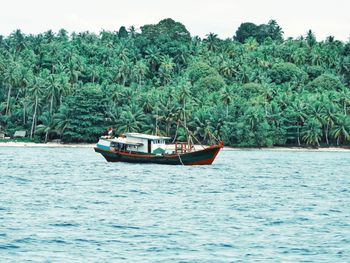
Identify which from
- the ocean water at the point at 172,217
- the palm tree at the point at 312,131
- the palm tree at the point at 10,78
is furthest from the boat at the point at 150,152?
the palm tree at the point at 10,78

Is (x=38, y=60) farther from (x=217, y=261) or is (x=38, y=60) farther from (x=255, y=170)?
(x=217, y=261)

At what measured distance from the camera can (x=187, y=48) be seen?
642 ft

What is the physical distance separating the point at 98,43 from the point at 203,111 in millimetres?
63470

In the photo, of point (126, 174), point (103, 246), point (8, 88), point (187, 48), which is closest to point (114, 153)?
point (126, 174)

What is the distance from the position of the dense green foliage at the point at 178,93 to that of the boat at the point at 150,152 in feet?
127

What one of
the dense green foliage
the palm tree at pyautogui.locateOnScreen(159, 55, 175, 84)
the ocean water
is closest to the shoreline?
the dense green foliage

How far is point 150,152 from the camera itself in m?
94.0

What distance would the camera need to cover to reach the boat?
91312 mm

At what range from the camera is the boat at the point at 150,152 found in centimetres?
9131

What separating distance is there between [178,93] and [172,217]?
102 metres

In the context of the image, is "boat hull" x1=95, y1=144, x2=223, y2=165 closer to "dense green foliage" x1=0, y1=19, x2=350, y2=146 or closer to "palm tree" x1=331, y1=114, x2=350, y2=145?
"dense green foliage" x1=0, y1=19, x2=350, y2=146

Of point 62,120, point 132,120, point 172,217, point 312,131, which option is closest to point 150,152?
point 132,120

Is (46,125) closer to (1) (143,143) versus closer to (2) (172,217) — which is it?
(1) (143,143)

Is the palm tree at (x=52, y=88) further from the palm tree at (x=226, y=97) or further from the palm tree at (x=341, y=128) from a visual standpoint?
the palm tree at (x=341, y=128)
